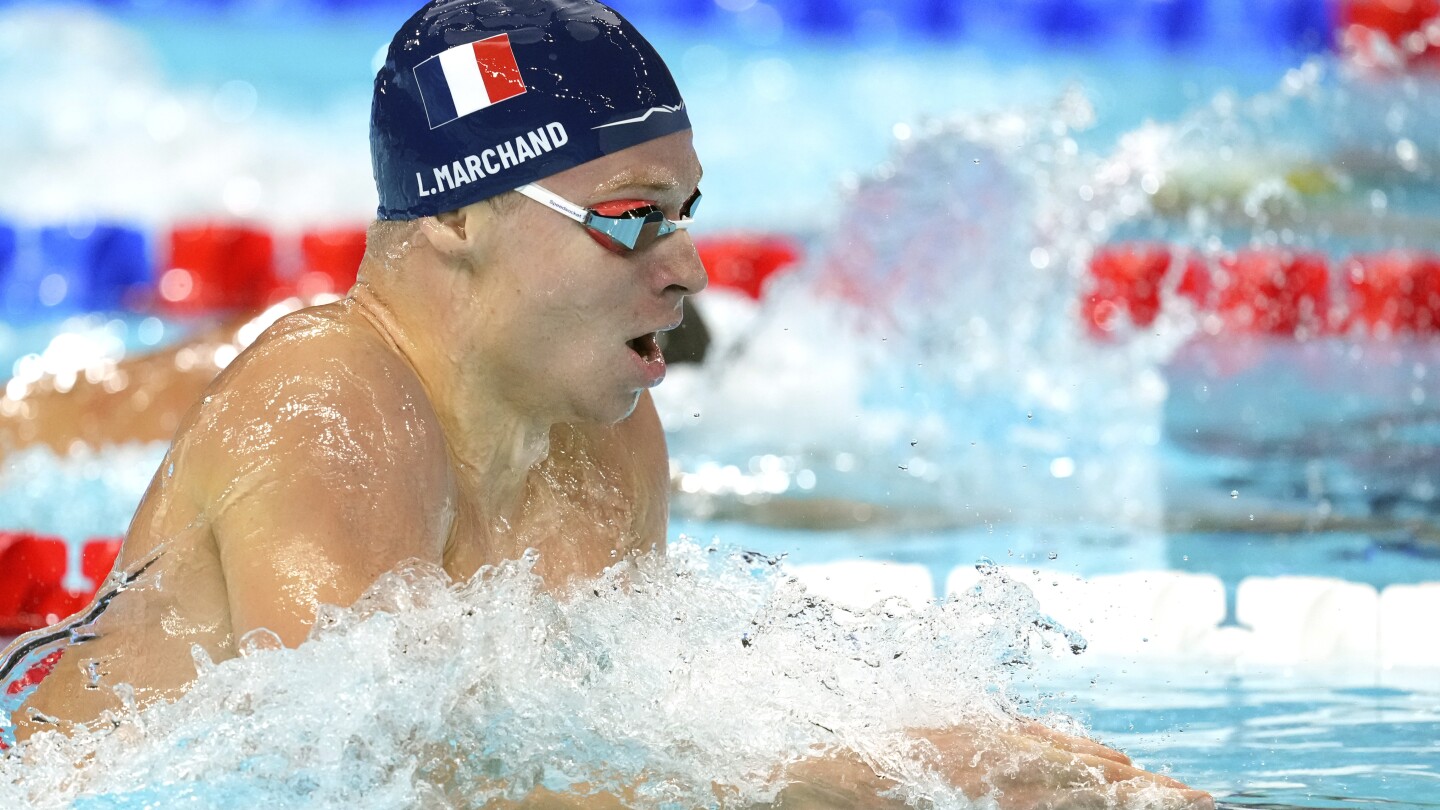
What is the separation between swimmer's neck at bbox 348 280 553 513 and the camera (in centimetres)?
185

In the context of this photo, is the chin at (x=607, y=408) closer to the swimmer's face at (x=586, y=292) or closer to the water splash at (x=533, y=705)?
the swimmer's face at (x=586, y=292)

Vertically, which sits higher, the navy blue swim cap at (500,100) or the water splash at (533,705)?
the navy blue swim cap at (500,100)

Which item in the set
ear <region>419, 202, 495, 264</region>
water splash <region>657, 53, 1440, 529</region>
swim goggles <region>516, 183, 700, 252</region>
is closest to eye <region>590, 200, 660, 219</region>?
swim goggles <region>516, 183, 700, 252</region>

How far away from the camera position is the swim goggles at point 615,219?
178 cm

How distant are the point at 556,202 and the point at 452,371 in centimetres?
22

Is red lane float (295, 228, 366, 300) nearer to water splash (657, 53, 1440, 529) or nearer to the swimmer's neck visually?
water splash (657, 53, 1440, 529)

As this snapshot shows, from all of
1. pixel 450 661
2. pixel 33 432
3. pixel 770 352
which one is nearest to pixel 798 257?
pixel 770 352

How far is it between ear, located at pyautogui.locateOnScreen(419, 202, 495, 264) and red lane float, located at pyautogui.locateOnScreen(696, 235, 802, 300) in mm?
4600

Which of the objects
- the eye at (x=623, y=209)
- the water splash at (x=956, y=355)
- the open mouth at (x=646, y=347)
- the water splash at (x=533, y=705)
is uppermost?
the water splash at (x=956, y=355)

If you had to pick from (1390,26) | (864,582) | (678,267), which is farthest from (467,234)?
(1390,26)

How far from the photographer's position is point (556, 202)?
1.79 meters

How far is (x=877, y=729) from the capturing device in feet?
5.83

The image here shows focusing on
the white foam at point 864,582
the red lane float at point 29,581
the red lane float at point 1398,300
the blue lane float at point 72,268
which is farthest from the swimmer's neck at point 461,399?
the blue lane float at point 72,268

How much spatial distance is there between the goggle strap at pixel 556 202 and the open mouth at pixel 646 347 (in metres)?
0.14
